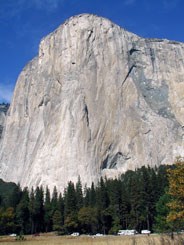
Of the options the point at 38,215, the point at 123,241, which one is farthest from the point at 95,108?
the point at 123,241

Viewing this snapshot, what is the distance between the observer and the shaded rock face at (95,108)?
114812 millimetres

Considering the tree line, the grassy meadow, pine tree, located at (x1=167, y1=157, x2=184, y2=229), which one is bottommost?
the grassy meadow

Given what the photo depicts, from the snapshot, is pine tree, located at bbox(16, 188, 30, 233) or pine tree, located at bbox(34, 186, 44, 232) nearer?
pine tree, located at bbox(16, 188, 30, 233)

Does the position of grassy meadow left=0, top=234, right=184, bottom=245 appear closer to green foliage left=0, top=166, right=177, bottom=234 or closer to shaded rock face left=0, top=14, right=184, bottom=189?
green foliage left=0, top=166, right=177, bottom=234

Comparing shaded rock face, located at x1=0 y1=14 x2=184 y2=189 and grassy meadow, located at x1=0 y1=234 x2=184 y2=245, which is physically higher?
shaded rock face, located at x1=0 y1=14 x2=184 y2=189

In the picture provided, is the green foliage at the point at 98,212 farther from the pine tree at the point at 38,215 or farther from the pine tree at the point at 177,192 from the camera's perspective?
the pine tree at the point at 177,192

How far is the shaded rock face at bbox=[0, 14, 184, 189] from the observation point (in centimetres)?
11481

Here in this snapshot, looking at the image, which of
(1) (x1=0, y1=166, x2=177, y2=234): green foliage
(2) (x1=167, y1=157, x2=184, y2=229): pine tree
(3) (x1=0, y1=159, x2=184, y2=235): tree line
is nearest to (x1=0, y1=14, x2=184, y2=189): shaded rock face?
(3) (x1=0, y1=159, x2=184, y2=235): tree line

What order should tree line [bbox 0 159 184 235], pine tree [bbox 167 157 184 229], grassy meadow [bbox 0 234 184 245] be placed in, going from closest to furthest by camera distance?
grassy meadow [bbox 0 234 184 245] < pine tree [bbox 167 157 184 229] < tree line [bbox 0 159 184 235]

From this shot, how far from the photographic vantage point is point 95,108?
12062 centimetres

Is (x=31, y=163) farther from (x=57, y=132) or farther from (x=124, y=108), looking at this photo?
(x=124, y=108)

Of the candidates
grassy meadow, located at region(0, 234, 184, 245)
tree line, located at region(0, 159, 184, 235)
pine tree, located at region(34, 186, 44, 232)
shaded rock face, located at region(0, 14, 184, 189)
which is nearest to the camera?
grassy meadow, located at region(0, 234, 184, 245)

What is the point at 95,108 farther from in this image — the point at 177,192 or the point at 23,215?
the point at 177,192

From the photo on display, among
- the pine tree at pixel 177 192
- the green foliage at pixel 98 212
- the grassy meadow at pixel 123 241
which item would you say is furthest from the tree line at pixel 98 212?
the pine tree at pixel 177 192
